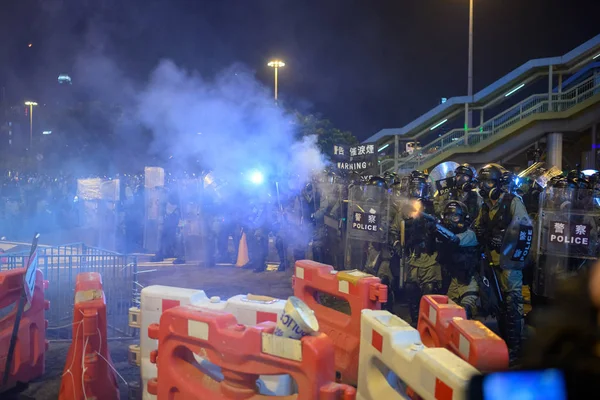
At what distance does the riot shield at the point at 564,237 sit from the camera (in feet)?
19.4

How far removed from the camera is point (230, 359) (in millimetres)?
2930

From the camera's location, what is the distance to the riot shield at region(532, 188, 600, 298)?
5910 mm

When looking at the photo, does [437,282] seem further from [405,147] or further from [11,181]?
[405,147]

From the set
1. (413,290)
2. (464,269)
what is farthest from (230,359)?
(413,290)

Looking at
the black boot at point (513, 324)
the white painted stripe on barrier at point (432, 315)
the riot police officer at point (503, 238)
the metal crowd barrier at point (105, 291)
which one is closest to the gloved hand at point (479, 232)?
the riot police officer at point (503, 238)

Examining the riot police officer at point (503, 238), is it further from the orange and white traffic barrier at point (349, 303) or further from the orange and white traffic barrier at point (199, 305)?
the orange and white traffic barrier at point (199, 305)

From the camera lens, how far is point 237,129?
38.9 ft

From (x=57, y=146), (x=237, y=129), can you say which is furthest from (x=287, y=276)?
(x=57, y=146)

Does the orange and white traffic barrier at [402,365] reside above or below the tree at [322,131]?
below

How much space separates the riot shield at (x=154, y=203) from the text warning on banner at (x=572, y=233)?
8592 millimetres

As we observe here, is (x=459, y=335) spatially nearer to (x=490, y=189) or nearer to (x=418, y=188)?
(x=490, y=189)

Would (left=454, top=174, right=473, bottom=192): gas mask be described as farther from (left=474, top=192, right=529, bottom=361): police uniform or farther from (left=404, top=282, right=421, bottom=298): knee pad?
(left=404, top=282, right=421, bottom=298): knee pad

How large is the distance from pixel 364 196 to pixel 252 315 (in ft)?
12.3

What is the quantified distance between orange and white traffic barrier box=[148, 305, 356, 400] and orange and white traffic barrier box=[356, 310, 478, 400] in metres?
0.36
